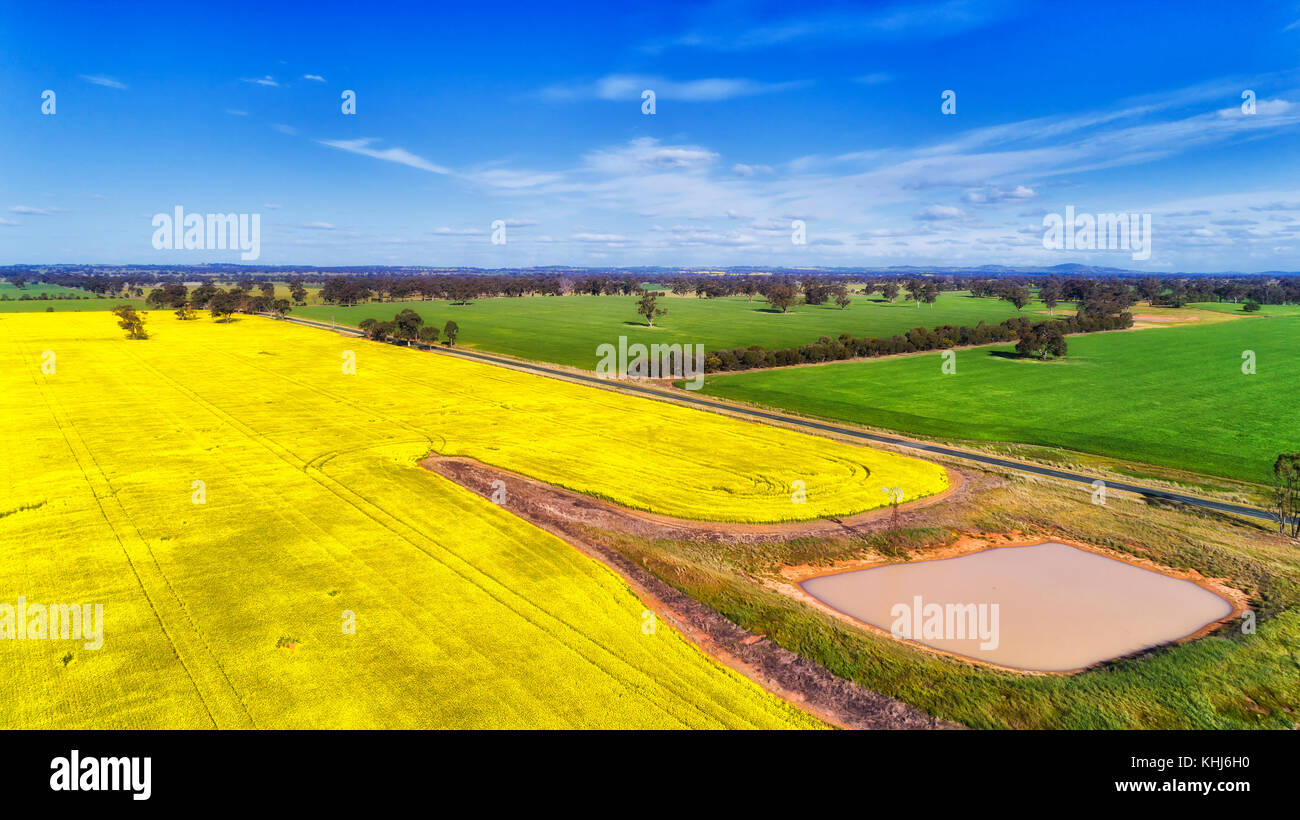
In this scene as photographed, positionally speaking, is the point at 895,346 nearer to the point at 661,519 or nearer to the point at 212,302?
the point at 661,519

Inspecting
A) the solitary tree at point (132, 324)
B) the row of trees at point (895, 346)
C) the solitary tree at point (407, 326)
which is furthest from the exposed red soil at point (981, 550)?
the solitary tree at point (132, 324)

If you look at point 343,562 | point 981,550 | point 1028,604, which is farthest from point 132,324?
point 1028,604

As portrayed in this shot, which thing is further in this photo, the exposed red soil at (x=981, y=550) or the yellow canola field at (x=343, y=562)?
the exposed red soil at (x=981, y=550)

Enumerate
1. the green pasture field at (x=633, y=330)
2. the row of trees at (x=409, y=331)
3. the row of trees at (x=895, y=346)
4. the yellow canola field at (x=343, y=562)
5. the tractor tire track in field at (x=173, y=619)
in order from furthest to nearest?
the green pasture field at (x=633, y=330) → the row of trees at (x=409, y=331) → the row of trees at (x=895, y=346) → the yellow canola field at (x=343, y=562) → the tractor tire track in field at (x=173, y=619)

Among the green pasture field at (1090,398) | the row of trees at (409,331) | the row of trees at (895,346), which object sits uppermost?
the row of trees at (409,331)

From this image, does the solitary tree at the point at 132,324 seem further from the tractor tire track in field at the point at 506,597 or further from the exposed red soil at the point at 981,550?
the exposed red soil at the point at 981,550

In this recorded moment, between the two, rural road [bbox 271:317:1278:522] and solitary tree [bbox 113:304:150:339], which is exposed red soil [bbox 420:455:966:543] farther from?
solitary tree [bbox 113:304:150:339]

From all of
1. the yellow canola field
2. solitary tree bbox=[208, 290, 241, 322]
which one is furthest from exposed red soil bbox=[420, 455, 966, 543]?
solitary tree bbox=[208, 290, 241, 322]
